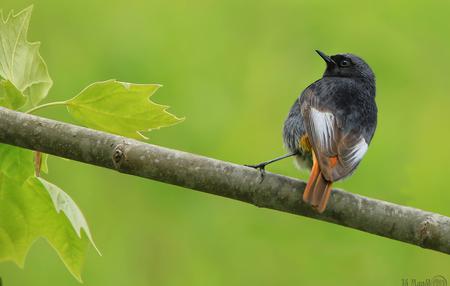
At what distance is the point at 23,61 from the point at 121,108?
1.01 ft

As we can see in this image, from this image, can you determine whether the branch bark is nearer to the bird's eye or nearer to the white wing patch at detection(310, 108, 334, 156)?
the white wing patch at detection(310, 108, 334, 156)

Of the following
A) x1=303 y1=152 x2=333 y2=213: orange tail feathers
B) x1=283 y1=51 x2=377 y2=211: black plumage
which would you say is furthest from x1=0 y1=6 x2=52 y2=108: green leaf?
x1=283 y1=51 x2=377 y2=211: black plumage

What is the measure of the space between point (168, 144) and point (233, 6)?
1.04 metres

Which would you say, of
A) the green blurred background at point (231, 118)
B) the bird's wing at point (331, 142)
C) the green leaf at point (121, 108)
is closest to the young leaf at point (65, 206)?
the green leaf at point (121, 108)

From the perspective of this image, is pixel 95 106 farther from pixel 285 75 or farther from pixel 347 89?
pixel 285 75

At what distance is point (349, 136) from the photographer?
294 centimetres

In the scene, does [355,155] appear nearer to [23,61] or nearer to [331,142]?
[331,142]

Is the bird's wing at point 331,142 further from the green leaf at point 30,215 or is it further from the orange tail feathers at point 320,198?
the green leaf at point 30,215

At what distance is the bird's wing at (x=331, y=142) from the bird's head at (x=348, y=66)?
0.78 m

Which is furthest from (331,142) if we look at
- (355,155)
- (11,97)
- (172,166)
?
(11,97)

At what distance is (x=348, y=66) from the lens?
3902mm

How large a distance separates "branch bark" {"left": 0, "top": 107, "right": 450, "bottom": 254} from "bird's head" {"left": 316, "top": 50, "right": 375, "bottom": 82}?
2056mm

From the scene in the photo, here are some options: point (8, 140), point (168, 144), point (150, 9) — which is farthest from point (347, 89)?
point (8, 140)

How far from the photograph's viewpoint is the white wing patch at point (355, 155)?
2.69 m
